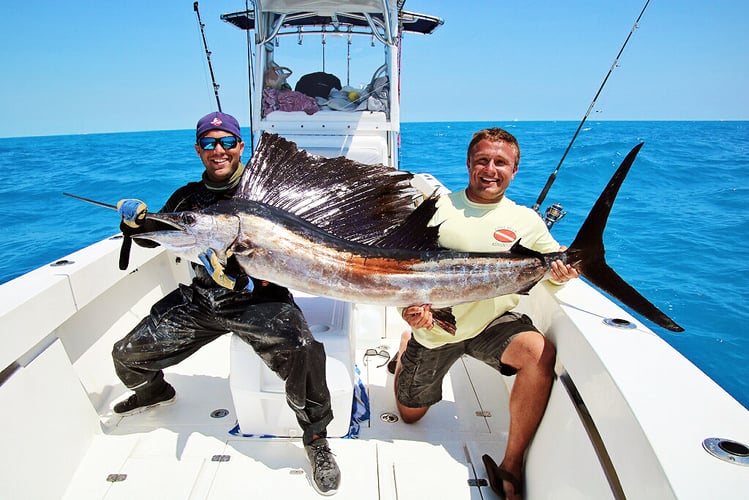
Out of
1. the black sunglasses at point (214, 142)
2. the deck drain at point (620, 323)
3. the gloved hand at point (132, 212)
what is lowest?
the deck drain at point (620, 323)

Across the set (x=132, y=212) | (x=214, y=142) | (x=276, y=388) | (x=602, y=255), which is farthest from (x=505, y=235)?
(x=132, y=212)

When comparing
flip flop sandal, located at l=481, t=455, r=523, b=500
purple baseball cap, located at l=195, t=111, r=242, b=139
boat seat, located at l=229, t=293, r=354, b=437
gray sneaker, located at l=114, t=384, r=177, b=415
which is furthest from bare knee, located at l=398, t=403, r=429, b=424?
purple baseball cap, located at l=195, t=111, r=242, b=139

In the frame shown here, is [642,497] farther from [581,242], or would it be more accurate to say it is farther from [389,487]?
[389,487]

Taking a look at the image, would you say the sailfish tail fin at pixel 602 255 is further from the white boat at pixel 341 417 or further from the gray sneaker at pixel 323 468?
the gray sneaker at pixel 323 468

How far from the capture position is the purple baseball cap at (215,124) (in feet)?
6.39

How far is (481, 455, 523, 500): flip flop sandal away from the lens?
172 cm

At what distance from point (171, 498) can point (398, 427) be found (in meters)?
0.98

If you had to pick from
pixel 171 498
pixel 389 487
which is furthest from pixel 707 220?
pixel 171 498

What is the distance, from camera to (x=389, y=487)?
1770 millimetres

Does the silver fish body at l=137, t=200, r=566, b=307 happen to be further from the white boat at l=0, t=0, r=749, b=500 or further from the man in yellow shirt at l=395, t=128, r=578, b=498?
the white boat at l=0, t=0, r=749, b=500

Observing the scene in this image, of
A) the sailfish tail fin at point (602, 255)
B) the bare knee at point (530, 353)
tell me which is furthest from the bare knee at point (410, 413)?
the sailfish tail fin at point (602, 255)

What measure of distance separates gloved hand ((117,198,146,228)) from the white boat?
0.50m

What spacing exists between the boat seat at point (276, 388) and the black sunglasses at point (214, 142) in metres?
0.83

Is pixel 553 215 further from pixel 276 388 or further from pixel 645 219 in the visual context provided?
pixel 645 219
